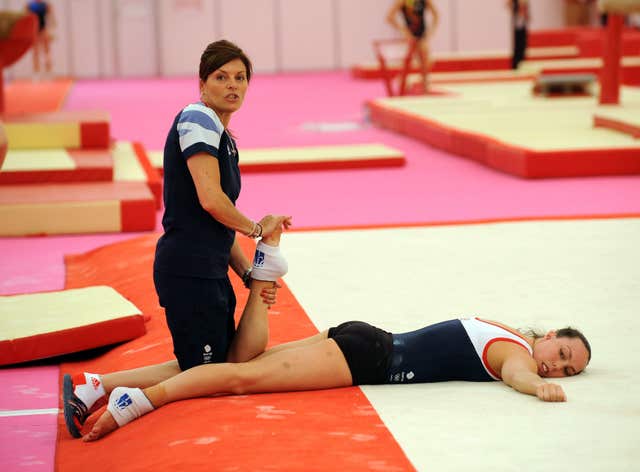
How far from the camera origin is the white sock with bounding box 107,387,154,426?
3.06 meters

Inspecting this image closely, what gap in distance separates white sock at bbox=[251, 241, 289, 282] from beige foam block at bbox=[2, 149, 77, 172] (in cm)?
429

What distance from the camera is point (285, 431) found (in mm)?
2750

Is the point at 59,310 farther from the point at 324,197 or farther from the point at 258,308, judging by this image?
the point at 324,197

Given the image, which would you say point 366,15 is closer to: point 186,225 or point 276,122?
point 276,122

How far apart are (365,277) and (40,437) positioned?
1754 millimetres

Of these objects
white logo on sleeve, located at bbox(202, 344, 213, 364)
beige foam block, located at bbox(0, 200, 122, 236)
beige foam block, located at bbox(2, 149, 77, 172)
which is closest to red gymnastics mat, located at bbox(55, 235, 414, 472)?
white logo on sleeve, located at bbox(202, 344, 213, 364)

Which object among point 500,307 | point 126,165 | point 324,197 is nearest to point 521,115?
point 324,197

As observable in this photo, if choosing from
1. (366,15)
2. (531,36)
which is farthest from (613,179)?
(366,15)

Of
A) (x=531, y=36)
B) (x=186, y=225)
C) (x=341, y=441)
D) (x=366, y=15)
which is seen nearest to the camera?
(x=341, y=441)

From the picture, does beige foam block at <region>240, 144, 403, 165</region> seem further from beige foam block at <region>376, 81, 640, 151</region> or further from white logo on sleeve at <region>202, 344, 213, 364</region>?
white logo on sleeve at <region>202, 344, 213, 364</region>

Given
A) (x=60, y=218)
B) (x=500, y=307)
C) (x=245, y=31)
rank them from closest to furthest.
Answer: (x=500, y=307)
(x=60, y=218)
(x=245, y=31)

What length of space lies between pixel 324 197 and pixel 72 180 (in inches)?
65.1

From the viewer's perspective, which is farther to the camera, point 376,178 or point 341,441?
point 376,178

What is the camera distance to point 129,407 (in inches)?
121
